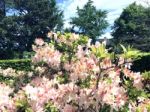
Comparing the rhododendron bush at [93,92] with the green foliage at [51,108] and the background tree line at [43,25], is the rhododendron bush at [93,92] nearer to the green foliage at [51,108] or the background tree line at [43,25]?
the green foliage at [51,108]

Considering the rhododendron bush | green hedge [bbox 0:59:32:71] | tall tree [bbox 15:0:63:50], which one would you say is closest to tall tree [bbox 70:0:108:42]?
tall tree [bbox 15:0:63:50]

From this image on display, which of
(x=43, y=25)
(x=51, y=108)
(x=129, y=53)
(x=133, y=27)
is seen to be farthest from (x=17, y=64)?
(x=133, y=27)

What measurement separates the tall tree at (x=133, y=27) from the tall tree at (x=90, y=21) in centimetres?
193

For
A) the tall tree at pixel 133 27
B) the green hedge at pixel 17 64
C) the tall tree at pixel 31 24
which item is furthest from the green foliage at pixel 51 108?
the tall tree at pixel 133 27

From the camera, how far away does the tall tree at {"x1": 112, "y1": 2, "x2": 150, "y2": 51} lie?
5645 centimetres

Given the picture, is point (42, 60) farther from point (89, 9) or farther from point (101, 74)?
point (89, 9)

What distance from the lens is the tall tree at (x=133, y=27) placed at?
56.5 metres

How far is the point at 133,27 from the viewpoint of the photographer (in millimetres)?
59125

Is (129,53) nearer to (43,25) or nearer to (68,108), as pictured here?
(68,108)

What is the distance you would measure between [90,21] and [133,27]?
18.2 ft

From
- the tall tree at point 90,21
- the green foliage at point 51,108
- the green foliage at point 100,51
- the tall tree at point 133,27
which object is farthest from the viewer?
the tall tree at point 90,21

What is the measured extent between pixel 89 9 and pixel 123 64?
58.6 metres

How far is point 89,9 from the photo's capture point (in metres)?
62.6

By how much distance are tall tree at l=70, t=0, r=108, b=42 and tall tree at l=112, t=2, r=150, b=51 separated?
1.93 metres
